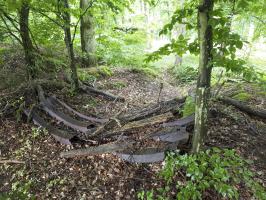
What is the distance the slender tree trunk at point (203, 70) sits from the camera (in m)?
2.90

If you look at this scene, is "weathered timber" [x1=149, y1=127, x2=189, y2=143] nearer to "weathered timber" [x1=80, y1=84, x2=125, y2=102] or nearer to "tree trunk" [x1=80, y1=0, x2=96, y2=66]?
"weathered timber" [x1=80, y1=84, x2=125, y2=102]

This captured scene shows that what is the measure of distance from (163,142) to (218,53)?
1780mm

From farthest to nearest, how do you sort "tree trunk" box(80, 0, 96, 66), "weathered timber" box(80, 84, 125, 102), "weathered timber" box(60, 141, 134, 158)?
"tree trunk" box(80, 0, 96, 66)
"weathered timber" box(80, 84, 125, 102)
"weathered timber" box(60, 141, 134, 158)

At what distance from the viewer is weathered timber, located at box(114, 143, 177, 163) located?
3.67 meters

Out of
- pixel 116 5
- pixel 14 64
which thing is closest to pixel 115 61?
pixel 116 5

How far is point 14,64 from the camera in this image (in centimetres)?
691

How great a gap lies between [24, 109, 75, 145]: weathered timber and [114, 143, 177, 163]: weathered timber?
1166 millimetres

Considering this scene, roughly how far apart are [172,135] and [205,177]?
3.53 ft

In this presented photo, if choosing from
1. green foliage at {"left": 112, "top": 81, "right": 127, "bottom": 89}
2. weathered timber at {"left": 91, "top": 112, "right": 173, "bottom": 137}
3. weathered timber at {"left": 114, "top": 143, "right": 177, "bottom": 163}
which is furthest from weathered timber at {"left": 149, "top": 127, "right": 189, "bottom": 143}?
green foliage at {"left": 112, "top": 81, "right": 127, "bottom": 89}

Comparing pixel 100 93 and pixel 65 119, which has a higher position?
pixel 65 119

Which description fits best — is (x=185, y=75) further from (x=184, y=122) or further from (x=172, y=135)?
(x=172, y=135)

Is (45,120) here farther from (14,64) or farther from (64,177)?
(14,64)

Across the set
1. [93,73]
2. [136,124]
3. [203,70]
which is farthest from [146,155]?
[93,73]

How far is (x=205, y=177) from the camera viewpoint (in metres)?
2.90
